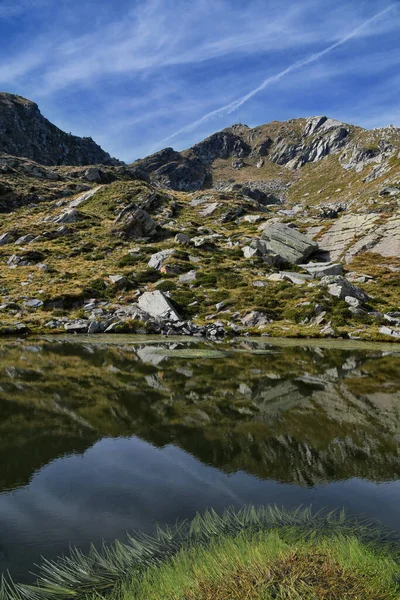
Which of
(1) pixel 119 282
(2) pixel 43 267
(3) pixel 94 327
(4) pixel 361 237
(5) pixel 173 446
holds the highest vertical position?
(2) pixel 43 267

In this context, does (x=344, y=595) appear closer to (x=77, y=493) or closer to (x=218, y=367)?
(x=77, y=493)

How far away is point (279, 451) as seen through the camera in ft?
34.8

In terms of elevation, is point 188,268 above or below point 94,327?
above

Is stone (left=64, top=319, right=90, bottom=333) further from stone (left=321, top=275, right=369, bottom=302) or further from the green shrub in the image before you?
A: stone (left=321, top=275, right=369, bottom=302)

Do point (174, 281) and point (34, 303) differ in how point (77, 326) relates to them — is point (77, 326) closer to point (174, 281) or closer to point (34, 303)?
point (34, 303)

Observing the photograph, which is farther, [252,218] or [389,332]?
[252,218]

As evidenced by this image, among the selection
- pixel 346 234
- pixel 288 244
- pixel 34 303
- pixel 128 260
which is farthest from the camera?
pixel 346 234

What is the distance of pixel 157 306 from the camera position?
45.5 meters

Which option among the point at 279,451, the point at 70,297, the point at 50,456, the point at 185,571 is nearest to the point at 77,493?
the point at 50,456

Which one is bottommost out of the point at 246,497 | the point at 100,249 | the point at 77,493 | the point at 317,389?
the point at 317,389

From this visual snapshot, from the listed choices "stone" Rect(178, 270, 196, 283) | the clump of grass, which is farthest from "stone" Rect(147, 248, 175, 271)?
Result: the clump of grass

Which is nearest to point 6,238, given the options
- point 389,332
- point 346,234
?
point 346,234

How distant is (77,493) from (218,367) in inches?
584

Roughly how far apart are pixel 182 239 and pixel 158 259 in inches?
540
